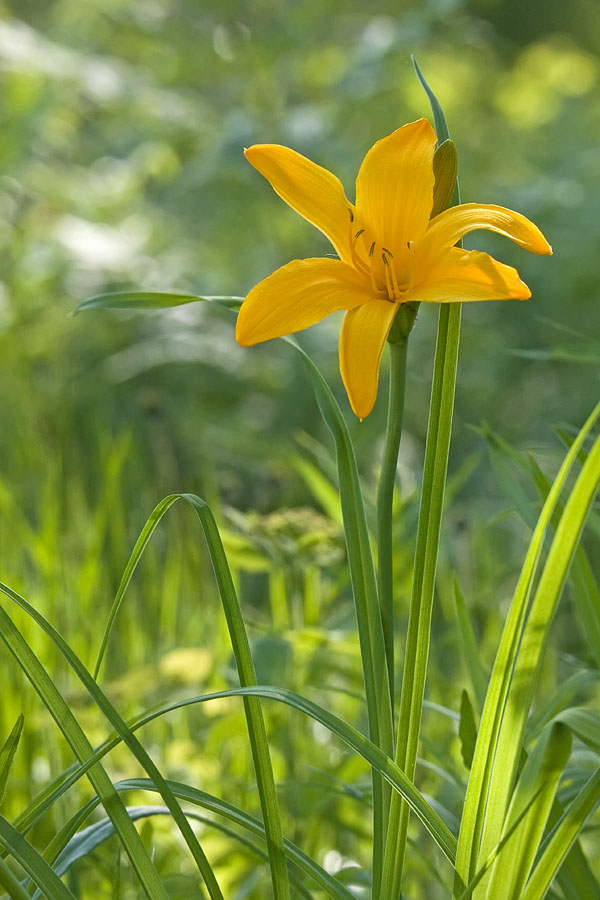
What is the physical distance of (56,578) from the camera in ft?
3.51

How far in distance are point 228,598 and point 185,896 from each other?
276 millimetres

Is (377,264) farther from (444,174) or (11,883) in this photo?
(11,883)

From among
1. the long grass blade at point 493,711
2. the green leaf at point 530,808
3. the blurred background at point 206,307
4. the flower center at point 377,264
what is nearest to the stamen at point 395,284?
the flower center at point 377,264

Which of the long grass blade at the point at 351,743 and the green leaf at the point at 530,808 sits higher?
the long grass blade at the point at 351,743

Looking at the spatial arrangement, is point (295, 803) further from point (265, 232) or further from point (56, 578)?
point (265, 232)

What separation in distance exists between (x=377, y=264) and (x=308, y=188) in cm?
5

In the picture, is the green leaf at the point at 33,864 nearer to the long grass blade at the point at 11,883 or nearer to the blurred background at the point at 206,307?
the long grass blade at the point at 11,883

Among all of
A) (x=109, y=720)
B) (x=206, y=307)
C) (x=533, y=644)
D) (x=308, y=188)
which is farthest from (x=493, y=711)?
(x=206, y=307)

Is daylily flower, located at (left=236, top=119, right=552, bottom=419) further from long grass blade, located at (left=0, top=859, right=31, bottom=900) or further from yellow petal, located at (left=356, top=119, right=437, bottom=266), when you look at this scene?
long grass blade, located at (left=0, top=859, right=31, bottom=900)

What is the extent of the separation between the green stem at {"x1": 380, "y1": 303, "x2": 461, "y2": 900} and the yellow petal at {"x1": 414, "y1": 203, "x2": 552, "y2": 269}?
0.15 feet

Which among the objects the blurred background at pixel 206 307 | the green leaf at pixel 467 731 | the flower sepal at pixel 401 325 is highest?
the blurred background at pixel 206 307

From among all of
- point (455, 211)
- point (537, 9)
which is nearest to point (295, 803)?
point (455, 211)

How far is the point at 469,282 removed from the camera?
0.43m

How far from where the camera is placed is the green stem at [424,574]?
0.43 meters
